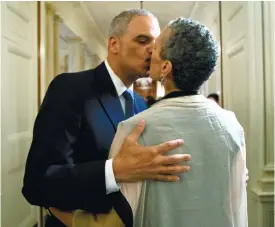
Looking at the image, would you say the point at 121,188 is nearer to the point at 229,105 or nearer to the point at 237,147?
the point at 237,147

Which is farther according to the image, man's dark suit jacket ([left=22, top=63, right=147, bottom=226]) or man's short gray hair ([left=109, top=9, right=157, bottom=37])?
man's short gray hair ([left=109, top=9, right=157, bottom=37])

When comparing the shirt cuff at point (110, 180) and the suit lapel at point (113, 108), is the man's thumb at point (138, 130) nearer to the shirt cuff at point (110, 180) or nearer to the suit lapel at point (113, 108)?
the shirt cuff at point (110, 180)

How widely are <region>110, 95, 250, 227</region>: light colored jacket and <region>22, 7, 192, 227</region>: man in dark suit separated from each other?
26 millimetres

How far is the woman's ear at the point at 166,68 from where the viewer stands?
79 cm

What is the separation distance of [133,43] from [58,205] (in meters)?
0.62

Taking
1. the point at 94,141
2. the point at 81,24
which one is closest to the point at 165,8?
the point at 81,24

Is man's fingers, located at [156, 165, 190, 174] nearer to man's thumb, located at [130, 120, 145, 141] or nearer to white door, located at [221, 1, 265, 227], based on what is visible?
man's thumb, located at [130, 120, 145, 141]

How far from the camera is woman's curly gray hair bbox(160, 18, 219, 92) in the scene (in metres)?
0.77

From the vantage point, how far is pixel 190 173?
0.77 meters

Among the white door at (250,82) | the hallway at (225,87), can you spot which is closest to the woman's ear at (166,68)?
the hallway at (225,87)

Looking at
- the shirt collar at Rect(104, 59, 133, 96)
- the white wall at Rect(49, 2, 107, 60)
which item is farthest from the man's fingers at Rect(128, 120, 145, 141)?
the white wall at Rect(49, 2, 107, 60)

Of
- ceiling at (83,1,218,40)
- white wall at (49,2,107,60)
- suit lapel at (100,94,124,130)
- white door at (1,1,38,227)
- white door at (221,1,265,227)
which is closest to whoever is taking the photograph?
suit lapel at (100,94,124,130)

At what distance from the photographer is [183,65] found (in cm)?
78

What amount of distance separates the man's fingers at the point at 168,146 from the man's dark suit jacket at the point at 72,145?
7.0 inches
